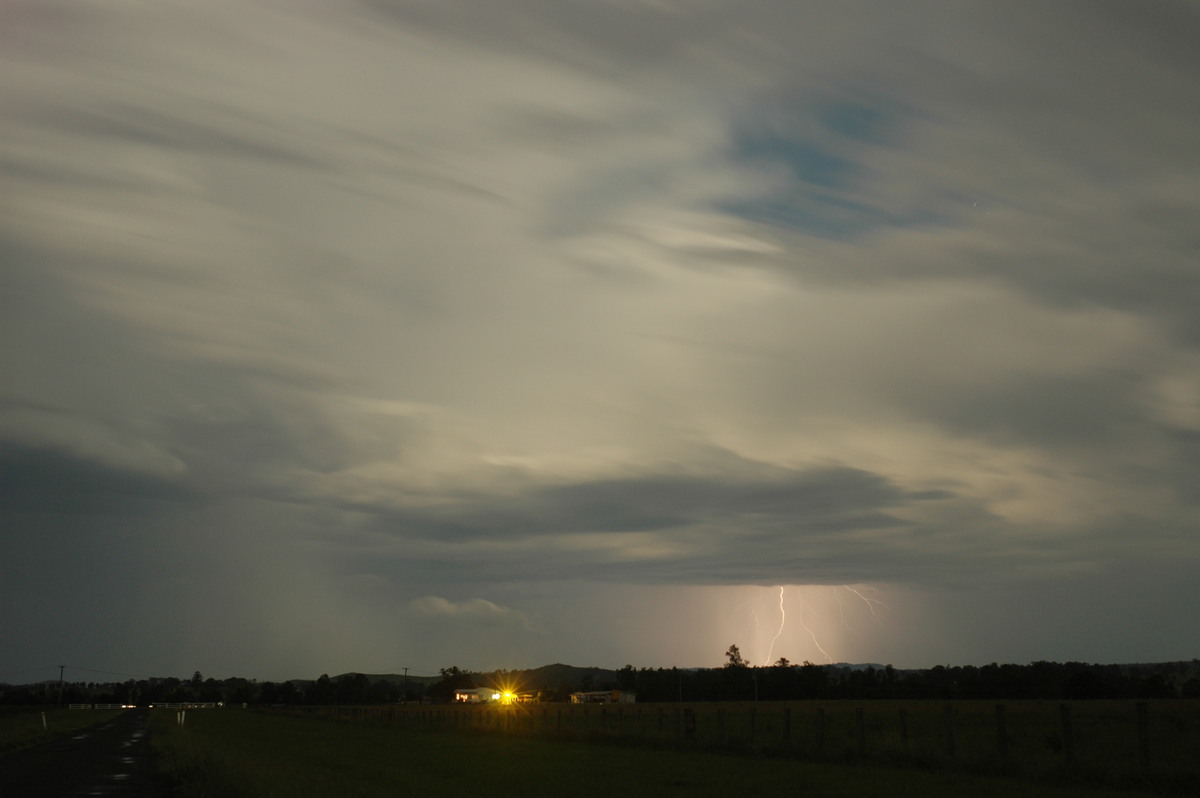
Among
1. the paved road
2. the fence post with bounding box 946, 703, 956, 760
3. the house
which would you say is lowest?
the house

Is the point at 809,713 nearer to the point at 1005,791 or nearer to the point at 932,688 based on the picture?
the point at 932,688

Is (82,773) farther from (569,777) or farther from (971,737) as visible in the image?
(971,737)

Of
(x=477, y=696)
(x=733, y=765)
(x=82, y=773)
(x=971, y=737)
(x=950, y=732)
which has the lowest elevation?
(x=477, y=696)

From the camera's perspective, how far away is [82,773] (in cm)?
3316

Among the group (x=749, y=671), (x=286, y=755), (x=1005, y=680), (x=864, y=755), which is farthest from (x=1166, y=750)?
(x=749, y=671)

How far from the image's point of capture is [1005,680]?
11738 cm

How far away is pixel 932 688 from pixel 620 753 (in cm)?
9861

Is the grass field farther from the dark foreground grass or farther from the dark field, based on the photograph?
the dark foreground grass

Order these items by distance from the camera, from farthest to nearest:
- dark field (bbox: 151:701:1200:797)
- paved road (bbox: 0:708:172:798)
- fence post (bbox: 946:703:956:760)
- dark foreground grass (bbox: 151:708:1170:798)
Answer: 1. fence post (bbox: 946:703:956:760)
2. paved road (bbox: 0:708:172:798)
3. dark field (bbox: 151:701:1200:797)
4. dark foreground grass (bbox: 151:708:1170:798)

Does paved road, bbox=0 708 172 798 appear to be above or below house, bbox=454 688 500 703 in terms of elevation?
above

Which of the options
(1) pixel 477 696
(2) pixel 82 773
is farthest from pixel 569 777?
(1) pixel 477 696

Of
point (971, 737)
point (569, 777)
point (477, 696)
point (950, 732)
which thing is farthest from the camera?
point (477, 696)

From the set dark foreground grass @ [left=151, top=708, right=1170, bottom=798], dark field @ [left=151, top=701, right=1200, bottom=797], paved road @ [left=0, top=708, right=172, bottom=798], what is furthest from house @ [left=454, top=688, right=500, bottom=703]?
dark foreground grass @ [left=151, top=708, right=1170, bottom=798]

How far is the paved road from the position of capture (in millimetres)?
25938
